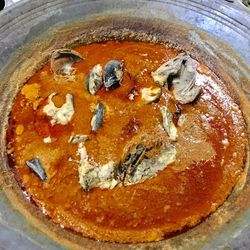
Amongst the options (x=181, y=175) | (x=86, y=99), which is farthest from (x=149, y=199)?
(x=86, y=99)

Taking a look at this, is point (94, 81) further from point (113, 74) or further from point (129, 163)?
point (129, 163)

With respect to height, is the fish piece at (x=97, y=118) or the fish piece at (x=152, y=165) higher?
the fish piece at (x=97, y=118)

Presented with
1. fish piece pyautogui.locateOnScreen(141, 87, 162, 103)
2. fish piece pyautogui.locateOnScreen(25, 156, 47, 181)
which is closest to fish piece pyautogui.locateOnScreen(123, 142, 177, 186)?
fish piece pyautogui.locateOnScreen(141, 87, 162, 103)

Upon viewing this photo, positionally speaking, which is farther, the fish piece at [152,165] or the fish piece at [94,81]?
the fish piece at [94,81]

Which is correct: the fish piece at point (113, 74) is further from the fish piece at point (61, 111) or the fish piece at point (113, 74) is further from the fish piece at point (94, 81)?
the fish piece at point (61, 111)

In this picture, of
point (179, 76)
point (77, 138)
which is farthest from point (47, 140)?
point (179, 76)

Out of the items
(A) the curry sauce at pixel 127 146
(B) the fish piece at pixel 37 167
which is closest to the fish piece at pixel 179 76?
(A) the curry sauce at pixel 127 146

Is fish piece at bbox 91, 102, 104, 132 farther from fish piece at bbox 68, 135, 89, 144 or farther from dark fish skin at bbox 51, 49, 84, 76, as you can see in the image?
dark fish skin at bbox 51, 49, 84, 76
